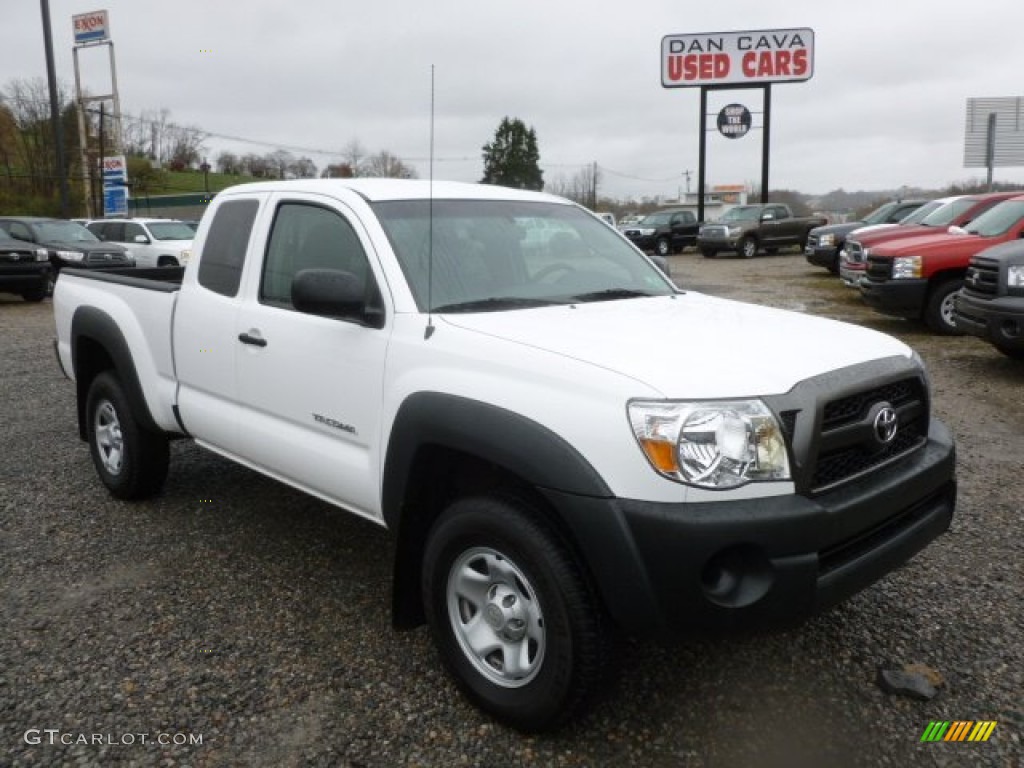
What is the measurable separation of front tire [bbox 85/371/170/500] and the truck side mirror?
2.16 metres

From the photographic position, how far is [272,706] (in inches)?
118

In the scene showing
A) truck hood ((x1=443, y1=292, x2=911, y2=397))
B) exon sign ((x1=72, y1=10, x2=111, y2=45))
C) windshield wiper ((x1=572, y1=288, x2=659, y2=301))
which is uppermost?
exon sign ((x1=72, y1=10, x2=111, y2=45))

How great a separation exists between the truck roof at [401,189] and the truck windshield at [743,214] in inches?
934

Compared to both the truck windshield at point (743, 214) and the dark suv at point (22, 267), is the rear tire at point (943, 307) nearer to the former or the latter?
the dark suv at point (22, 267)

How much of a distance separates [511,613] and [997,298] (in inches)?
272

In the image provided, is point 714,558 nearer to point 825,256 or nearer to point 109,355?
point 109,355

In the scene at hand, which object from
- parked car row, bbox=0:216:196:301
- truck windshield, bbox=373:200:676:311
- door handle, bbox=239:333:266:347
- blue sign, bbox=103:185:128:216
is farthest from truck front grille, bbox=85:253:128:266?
blue sign, bbox=103:185:128:216

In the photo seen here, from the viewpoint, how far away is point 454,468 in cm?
303

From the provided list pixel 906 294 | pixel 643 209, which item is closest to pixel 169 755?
pixel 906 294

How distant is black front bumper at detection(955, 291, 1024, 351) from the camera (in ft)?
24.9

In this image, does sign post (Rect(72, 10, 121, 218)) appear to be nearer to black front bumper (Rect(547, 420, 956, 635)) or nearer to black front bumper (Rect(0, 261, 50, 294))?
black front bumper (Rect(0, 261, 50, 294))

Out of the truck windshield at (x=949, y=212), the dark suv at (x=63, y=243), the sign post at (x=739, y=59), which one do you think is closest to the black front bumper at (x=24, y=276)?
the dark suv at (x=63, y=243)

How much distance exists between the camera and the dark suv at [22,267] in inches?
623

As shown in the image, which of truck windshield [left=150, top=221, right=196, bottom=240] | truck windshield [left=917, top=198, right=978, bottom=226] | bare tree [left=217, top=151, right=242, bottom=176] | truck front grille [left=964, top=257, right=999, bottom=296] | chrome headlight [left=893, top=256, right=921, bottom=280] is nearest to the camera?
truck front grille [left=964, top=257, right=999, bottom=296]
